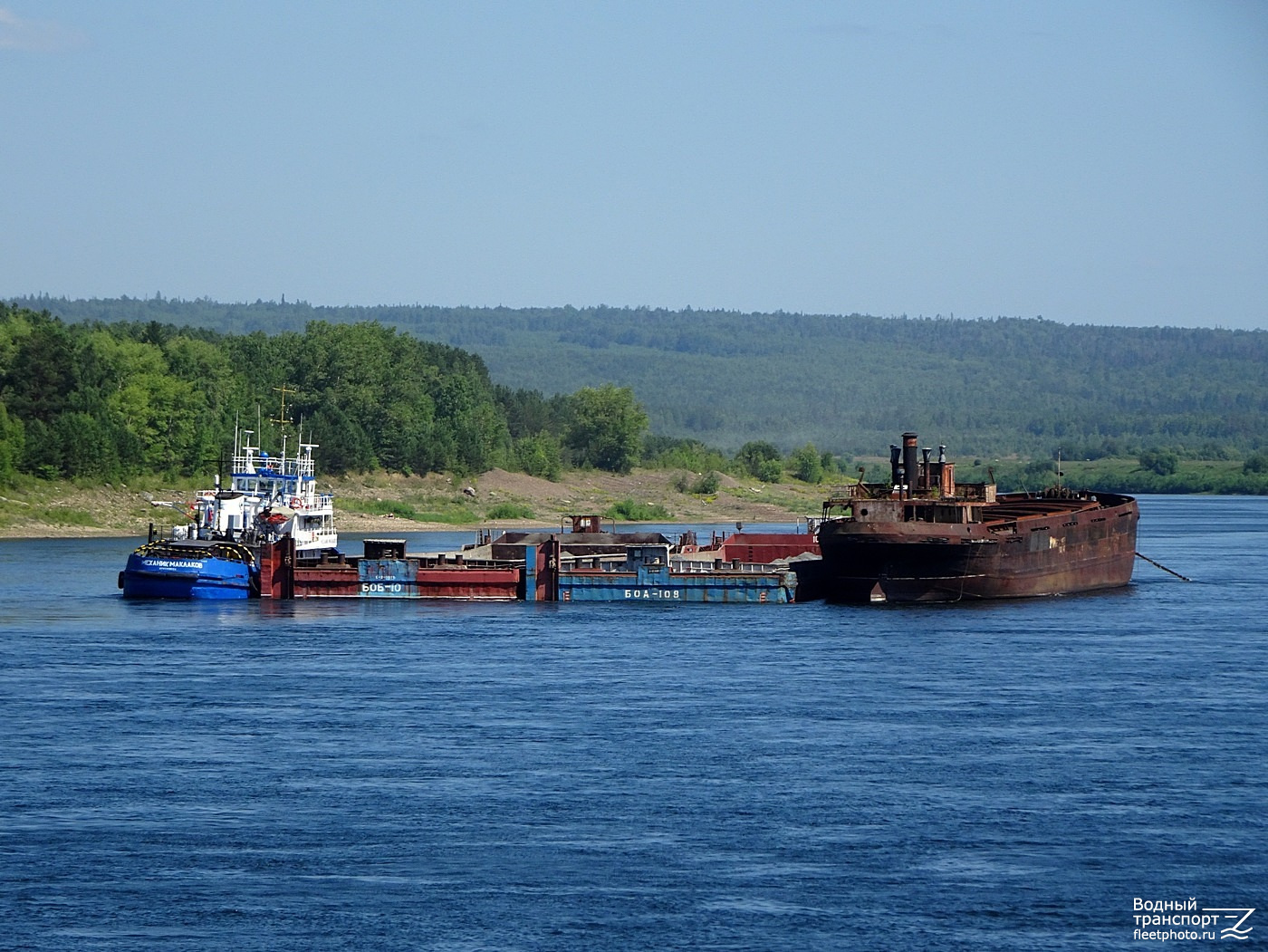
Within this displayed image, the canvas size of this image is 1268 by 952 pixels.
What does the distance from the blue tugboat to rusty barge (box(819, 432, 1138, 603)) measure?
27.2 m

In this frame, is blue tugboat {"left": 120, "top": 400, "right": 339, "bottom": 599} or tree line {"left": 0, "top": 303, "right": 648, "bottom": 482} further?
tree line {"left": 0, "top": 303, "right": 648, "bottom": 482}

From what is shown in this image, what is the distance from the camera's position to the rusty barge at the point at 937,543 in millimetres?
82562

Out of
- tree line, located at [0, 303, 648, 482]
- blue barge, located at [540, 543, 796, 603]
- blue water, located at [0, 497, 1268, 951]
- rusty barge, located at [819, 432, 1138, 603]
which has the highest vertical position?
tree line, located at [0, 303, 648, 482]

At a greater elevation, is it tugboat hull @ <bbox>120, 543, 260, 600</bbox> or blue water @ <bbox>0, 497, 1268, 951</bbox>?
tugboat hull @ <bbox>120, 543, 260, 600</bbox>

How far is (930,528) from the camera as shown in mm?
82562

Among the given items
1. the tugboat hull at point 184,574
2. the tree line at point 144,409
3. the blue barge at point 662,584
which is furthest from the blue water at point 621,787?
the tree line at point 144,409

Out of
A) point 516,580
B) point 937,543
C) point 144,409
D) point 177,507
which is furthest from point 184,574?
point 144,409

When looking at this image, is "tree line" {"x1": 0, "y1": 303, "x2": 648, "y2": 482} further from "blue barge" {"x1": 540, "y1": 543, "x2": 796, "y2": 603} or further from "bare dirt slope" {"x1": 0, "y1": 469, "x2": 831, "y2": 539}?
"blue barge" {"x1": 540, "y1": 543, "x2": 796, "y2": 603}

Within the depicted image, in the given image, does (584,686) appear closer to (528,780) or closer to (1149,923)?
(528,780)

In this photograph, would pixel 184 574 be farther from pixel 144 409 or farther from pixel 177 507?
pixel 144 409

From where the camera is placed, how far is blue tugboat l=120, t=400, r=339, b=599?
277ft

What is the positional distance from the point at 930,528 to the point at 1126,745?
35.5m

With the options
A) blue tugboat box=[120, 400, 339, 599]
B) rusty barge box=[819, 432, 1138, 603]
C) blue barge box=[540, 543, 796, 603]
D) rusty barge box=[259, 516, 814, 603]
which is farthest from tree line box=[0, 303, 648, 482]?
rusty barge box=[819, 432, 1138, 603]

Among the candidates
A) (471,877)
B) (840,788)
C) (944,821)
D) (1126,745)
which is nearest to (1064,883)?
(944,821)
